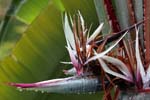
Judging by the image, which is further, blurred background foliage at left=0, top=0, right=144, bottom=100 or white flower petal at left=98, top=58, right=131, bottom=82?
blurred background foliage at left=0, top=0, right=144, bottom=100

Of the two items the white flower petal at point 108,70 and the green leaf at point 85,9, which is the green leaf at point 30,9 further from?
the white flower petal at point 108,70

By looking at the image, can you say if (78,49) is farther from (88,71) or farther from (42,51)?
(42,51)

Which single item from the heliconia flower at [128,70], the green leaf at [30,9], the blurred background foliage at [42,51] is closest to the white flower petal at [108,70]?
the heliconia flower at [128,70]

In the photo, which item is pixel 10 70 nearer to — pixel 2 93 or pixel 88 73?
pixel 2 93

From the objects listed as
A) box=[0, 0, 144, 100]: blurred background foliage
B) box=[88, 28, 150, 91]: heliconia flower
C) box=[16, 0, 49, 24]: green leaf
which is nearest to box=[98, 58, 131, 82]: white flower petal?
box=[88, 28, 150, 91]: heliconia flower

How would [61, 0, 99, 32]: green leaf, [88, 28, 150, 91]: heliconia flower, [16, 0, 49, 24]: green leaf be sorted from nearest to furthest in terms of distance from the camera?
[88, 28, 150, 91]: heliconia flower, [61, 0, 99, 32]: green leaf, [16, 0, 49, 24]: green leaf

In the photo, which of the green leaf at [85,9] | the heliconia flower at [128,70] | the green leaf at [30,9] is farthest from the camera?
the green leaf at [30,9]

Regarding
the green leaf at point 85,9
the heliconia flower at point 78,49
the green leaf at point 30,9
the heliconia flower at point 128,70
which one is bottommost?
the green leaf at point 30,9

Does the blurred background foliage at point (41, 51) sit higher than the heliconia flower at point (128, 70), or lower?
lower

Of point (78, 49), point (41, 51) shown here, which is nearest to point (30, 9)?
point (41, 51)

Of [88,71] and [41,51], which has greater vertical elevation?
[88,71]

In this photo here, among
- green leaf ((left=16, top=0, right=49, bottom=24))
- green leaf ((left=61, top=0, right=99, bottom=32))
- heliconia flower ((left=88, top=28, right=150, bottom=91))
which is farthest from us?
green leaf ((left=16, top=0, right=49, bottom=24))

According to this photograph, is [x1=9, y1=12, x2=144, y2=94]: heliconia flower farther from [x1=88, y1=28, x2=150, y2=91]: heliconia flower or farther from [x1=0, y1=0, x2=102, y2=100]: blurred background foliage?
[x1=0, y1=0, x2=102, y2=100]: blurred background foliage
